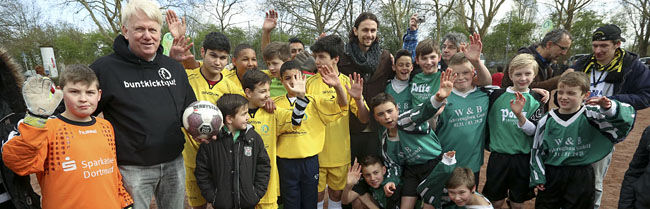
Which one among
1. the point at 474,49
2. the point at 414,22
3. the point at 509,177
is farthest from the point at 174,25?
the point at 509,177

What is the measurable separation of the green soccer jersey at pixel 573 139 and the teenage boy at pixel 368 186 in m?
1.42

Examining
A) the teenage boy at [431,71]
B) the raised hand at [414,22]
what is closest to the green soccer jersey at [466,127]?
the teenage boy at [431,71]

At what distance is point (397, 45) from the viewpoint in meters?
29.3

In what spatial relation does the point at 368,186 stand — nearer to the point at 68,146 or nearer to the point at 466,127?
the point at 466,127

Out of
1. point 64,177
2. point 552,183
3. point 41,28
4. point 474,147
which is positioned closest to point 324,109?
point 474,147

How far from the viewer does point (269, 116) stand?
3174 mm

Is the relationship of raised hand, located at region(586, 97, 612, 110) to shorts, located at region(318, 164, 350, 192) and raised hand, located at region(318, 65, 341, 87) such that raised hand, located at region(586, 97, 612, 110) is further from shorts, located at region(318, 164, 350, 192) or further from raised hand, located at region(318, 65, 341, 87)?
shorts, located at region(318, 164, 350, 192)

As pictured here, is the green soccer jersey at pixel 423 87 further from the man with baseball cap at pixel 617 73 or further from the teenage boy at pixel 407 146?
the man with baseball cap at pixel 617 73

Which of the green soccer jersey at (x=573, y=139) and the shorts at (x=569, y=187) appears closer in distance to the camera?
the green soccer jersey at (x=573, y=139)

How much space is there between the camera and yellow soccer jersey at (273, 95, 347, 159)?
3244 mm

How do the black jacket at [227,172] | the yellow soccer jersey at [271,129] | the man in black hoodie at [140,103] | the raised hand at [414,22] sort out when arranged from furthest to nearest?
the raised hand at [414,22]
the yellow soccer jersey at [271,129]
the black jacket at [227,172]
the man in black hoodie at [140,103]

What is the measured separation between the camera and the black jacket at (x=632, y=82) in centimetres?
329

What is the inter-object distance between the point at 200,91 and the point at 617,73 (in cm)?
432

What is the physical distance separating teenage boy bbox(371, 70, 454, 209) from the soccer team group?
14 millimetres
